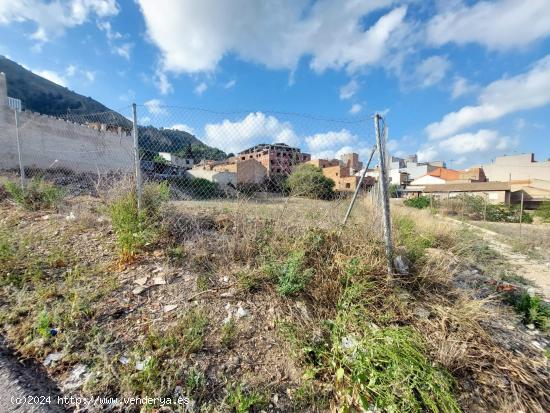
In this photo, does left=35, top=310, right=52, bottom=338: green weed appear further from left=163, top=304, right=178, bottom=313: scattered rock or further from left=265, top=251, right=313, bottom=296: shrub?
left=265, top=251, right=313, bottom=296: shrub

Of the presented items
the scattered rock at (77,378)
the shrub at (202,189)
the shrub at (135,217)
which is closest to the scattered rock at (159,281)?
the shrub at (135,217)

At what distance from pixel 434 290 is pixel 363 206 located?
4.76ft

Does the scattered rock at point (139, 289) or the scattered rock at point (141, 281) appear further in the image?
the scattered rock at point (141, 281)

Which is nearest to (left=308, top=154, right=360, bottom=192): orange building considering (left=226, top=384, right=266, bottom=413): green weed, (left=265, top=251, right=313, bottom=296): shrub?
(left=265, top=251, right=313, bottom=296): shrub

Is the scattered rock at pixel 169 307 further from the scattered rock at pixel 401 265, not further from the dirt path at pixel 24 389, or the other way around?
the scattered rock at pixel 401 265

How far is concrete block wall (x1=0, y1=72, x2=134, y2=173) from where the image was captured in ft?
42.6

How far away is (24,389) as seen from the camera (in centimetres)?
171

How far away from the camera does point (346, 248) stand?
10.00ft

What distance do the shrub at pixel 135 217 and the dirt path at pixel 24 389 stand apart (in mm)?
1394

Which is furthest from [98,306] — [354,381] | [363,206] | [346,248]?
[363,206]

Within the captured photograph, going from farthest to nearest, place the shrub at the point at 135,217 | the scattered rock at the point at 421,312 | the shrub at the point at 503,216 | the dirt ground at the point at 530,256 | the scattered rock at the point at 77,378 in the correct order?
the shrub at the point at 503,216, the dirt ground at the point at 530,256, the shrub at the point at 135,217, the scattered rock at the point at 421,312, the scattered rock at the point at 77,378

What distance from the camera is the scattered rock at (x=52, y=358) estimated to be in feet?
6.36

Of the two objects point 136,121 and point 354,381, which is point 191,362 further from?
point 136,121

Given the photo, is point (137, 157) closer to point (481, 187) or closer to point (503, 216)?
point (503, 216)
